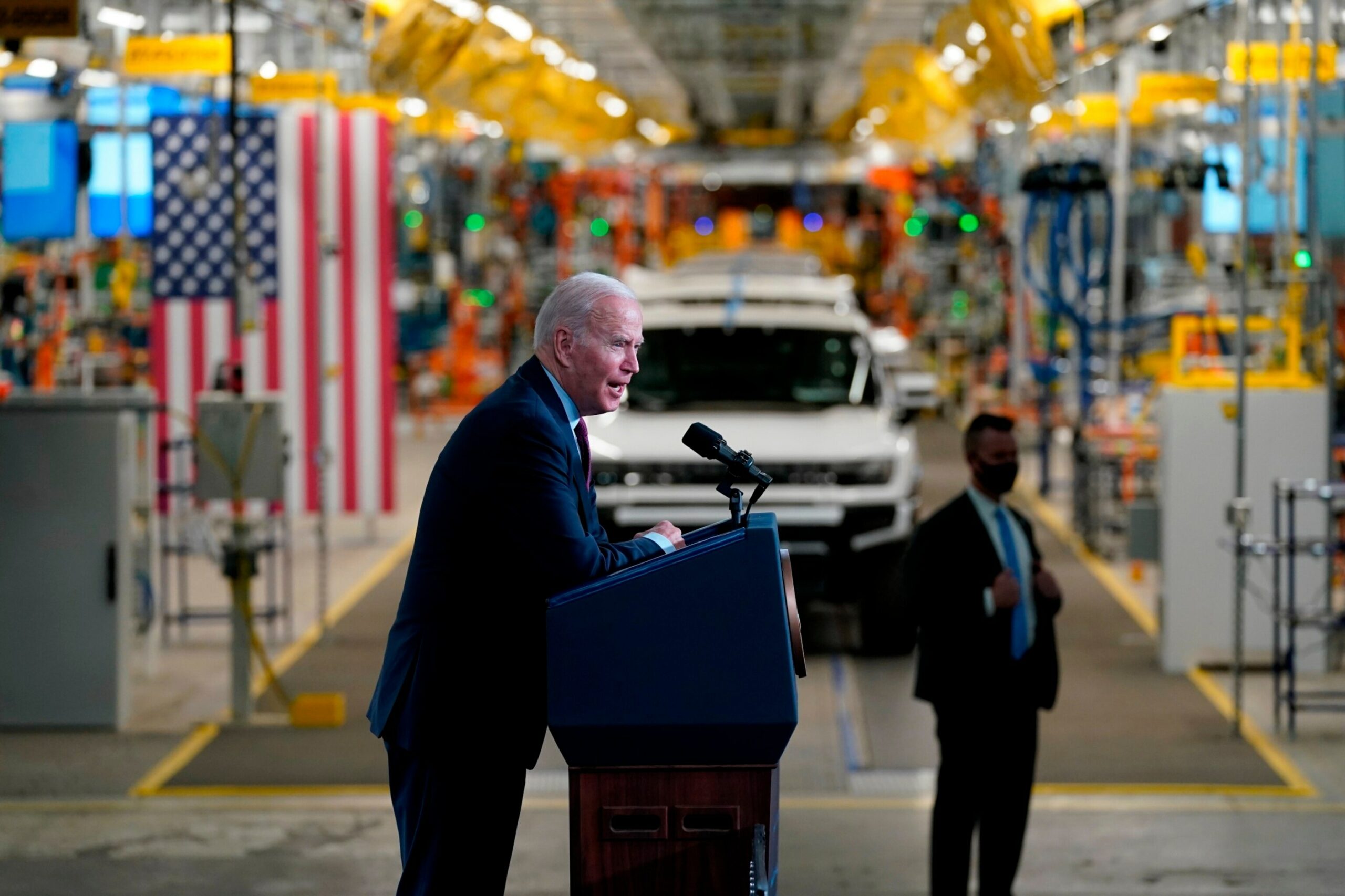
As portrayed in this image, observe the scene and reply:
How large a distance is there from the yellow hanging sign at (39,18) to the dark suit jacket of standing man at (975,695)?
4.35 metres

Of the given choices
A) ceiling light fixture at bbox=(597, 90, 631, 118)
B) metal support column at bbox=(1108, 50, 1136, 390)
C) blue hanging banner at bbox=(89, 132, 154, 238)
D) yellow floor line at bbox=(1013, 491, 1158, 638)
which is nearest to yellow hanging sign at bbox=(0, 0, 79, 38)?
blue hanging banner at bbox=(89, 132, 154, 238)

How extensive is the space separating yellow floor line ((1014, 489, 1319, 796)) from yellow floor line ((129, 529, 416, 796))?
3299 mm

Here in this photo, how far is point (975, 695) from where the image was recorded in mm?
4906

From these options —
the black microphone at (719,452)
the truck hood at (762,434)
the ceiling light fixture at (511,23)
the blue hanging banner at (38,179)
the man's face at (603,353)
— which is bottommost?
the truck hood at (762,434)

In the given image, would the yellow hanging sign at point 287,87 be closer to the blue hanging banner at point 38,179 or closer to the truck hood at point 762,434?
the blue hanging banner at point 38,179

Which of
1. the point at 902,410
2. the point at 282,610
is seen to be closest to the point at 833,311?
the point at 902,410

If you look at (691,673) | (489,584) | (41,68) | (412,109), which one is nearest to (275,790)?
(489,584)

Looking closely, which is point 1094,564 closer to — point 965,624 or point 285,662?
point 285,662

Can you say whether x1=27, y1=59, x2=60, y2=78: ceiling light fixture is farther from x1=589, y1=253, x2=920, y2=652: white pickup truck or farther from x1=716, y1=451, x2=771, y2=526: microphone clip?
x1=716, y1=451, x2=771, y2=526: microphone clip

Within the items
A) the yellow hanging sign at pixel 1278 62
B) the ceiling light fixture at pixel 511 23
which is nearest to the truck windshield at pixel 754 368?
the yellow hanging sign at pixel 1278 62

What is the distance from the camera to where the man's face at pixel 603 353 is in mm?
3135

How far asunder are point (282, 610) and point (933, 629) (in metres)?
5.67

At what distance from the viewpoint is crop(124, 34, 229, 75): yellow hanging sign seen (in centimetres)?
1173

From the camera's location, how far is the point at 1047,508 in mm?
15875
